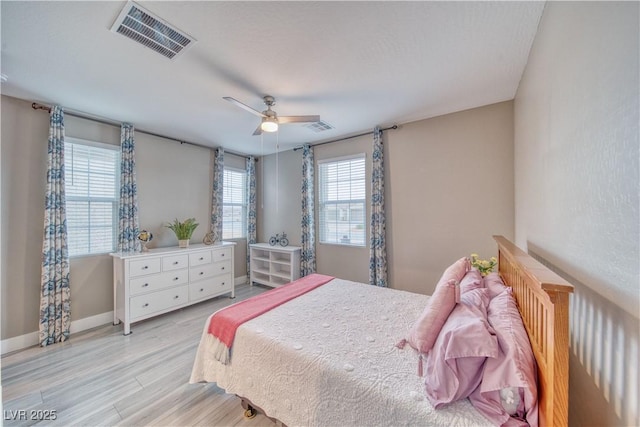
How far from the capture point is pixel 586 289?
0.96 metres

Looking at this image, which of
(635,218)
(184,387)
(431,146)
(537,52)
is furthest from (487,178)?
(184,387)

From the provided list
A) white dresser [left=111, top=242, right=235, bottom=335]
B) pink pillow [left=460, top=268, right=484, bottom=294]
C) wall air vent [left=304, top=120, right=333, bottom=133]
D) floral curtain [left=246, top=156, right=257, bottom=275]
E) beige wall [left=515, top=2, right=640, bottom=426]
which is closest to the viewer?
beige wall [left=515, top=2, right=640, bottom=426]

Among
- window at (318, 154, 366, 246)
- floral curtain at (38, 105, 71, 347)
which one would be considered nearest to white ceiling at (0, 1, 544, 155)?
floral curtain at (38, 105, 71, 347)

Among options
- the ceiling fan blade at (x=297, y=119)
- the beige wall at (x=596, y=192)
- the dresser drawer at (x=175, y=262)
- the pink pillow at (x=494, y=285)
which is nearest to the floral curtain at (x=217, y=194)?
the dresser drawer at (x=175, y=262)

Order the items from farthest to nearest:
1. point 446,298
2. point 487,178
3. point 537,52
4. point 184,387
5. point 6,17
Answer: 1. point 487,178
2. point 184,387
3. point 537,52
4. point 6,17
5. point 446,298

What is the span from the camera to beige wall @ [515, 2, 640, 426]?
70cm

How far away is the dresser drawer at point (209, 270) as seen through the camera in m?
3.62

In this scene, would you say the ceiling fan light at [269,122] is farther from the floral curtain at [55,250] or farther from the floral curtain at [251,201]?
the floral curtain at [251,201]

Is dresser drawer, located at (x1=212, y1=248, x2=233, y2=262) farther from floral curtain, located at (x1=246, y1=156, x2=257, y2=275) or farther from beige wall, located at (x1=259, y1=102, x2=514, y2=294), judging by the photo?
beige wall, located at (x1=259, y1=102, x2=514, y2=294)

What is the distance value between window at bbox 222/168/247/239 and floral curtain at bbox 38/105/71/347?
7.17 ft

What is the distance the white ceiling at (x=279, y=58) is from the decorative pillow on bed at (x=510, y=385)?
6.08ft

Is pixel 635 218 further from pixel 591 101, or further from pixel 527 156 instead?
pixel 527 156

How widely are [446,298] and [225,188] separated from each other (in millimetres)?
4342

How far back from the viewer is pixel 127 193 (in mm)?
3271
